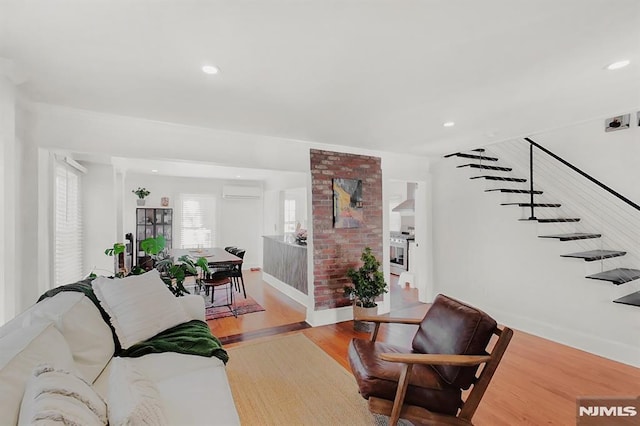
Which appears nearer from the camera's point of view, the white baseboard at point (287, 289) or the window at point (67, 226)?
the window at point (67, 226)

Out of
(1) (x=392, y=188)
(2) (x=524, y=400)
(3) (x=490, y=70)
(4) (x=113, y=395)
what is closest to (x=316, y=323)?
(2) (x=524, y=400)

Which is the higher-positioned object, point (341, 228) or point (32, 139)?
point (32, 139)

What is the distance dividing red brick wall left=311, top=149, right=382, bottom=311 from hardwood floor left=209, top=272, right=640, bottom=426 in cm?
53

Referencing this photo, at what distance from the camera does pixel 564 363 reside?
2.90m

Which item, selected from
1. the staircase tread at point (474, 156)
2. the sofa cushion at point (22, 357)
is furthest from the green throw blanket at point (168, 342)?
the staircase tread at point (474, 156)

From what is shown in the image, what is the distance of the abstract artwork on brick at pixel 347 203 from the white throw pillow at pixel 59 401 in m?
3.23

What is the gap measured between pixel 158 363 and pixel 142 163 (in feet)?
14.9

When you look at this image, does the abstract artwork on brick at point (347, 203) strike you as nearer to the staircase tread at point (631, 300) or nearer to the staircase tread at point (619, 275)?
the staircase tread at point (619, 275)

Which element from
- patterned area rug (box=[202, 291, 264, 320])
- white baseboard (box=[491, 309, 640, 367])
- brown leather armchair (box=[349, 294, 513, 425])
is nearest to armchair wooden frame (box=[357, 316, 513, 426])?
brown leather armchair (box=[349, 294, 513, 425])

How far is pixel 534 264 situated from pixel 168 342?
415cm

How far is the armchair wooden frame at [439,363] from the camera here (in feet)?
5.49

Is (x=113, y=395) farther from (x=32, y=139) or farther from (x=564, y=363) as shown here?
(x=564, y=363)

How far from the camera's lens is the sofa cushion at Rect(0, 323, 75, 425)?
0.94 meters

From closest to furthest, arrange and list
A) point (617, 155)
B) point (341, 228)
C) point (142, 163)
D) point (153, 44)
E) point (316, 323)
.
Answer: point (153, 44), point (617, 155), point (316, 323), point (341, 228), point (142, 163)
